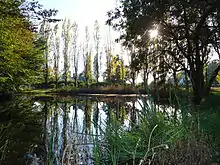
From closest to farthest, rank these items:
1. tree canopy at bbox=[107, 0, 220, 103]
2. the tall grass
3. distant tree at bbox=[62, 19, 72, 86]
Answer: the tall grass, tree canopy at bbox=[107, 0, 220, 103], distant tree at bbox=[62, 19, 72, 86]

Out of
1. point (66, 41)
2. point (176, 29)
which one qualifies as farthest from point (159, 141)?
point (66, 41)

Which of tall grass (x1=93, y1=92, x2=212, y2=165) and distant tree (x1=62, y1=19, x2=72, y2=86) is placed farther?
distant tree (x1=62, y1=19, x2=72, y2=86)

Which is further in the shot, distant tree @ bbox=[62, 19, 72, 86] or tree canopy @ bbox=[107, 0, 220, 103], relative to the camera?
distant tree @ bbox=[62, 19, 72, 86]

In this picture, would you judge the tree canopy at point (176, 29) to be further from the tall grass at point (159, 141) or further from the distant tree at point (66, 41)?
the distant tree at point (66, 41)

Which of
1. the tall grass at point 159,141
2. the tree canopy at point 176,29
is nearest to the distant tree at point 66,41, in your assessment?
the tree canopy at point 176,29

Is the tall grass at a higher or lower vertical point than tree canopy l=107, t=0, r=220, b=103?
lower

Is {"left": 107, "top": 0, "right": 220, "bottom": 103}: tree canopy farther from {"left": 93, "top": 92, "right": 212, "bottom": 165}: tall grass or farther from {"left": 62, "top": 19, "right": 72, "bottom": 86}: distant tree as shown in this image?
{"left": 62, "top": 19, "right": 72, "bottom": 86}: distant tree

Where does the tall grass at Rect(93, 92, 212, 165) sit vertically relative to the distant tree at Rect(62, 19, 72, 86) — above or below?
below

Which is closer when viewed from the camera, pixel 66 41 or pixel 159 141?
pixel 159 141

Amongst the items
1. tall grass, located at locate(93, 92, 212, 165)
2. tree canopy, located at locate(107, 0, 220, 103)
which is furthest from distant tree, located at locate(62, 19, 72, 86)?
tall grass, located at locate(93, 92, 212, 165)

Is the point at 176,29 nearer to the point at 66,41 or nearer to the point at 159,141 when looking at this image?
the point at 159,141

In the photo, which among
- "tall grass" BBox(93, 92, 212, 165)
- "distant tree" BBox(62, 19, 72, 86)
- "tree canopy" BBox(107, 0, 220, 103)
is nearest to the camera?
"tall grass" BBox(93, 92, 212, 165)

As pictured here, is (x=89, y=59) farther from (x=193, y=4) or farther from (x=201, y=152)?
(x=201, y=152)

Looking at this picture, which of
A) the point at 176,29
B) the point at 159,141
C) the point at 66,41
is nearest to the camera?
the point at 159,141
